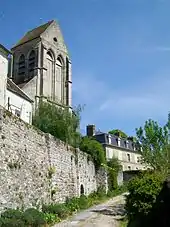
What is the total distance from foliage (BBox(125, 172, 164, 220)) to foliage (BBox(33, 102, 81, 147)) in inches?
505

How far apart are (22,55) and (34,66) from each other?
4.36 metres

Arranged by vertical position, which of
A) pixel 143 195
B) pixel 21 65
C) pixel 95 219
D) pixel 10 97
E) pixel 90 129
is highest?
pixel 21 65

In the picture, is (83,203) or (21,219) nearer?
(21,219)

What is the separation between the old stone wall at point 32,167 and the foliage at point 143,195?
460 cm

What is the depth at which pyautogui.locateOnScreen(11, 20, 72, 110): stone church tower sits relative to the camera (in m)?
48.8

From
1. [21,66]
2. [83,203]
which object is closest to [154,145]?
[83,203]

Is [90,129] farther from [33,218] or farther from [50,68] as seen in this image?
[33,218]

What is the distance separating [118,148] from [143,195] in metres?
39.3

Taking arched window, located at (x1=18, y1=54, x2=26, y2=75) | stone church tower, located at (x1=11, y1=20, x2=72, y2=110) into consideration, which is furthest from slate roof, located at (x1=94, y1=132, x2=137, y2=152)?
arched window, located at (x1=18, y1=54, x2=26, y2=75)

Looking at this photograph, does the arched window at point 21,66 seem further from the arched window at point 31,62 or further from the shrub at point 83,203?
the shrub at point 83,203

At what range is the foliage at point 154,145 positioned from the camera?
2323 cm

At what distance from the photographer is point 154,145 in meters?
24.0

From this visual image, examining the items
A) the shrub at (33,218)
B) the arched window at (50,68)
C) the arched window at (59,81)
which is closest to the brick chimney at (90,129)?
the arched window at (59,81)

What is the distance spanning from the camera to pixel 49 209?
672 inches
